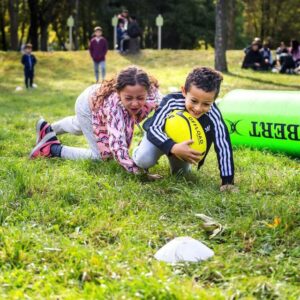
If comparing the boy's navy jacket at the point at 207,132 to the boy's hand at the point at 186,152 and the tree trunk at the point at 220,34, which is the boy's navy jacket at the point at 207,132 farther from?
the tree trunk at the point at 220,34

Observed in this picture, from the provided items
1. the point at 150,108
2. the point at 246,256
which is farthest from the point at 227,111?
the point at 246,256

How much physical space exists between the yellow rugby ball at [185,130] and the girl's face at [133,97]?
40cm

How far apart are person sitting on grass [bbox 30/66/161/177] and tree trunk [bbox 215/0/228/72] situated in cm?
1133

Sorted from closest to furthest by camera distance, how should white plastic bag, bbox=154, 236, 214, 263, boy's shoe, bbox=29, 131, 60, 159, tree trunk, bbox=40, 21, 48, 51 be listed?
white plastic bag, bbox=154, 236, 214, 263 < boy's shoe, bbox=29, 131, 60, 159 < tree trunk, bbox=40, 21, 48, 51

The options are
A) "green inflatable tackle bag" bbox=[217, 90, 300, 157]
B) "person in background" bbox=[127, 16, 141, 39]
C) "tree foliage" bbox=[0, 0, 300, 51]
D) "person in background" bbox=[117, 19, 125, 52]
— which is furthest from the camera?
"tree foliage" bbox=[0, 0, 300, 51]

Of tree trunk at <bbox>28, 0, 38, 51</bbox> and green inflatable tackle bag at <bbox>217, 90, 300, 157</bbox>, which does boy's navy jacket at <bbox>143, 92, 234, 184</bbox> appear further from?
tree trunk at <bbox>28, 0, 38, 51</bbox>

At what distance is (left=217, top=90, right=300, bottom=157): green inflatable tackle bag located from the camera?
542cm

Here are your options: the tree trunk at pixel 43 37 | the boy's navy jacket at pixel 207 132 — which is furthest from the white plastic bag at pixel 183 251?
the tree trunk at pixel 43 37

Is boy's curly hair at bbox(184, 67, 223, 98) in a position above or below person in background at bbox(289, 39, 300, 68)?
above

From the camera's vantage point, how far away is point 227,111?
598cm

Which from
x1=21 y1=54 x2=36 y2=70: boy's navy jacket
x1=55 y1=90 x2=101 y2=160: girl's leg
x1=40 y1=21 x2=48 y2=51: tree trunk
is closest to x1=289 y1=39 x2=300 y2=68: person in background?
x1=21 y1=54 x2=36 y2=70: boy's navy jacket

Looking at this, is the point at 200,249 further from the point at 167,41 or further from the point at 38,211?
the point at 167,41

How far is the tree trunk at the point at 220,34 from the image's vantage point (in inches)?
623

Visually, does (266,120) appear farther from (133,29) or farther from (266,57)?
(133,29)
